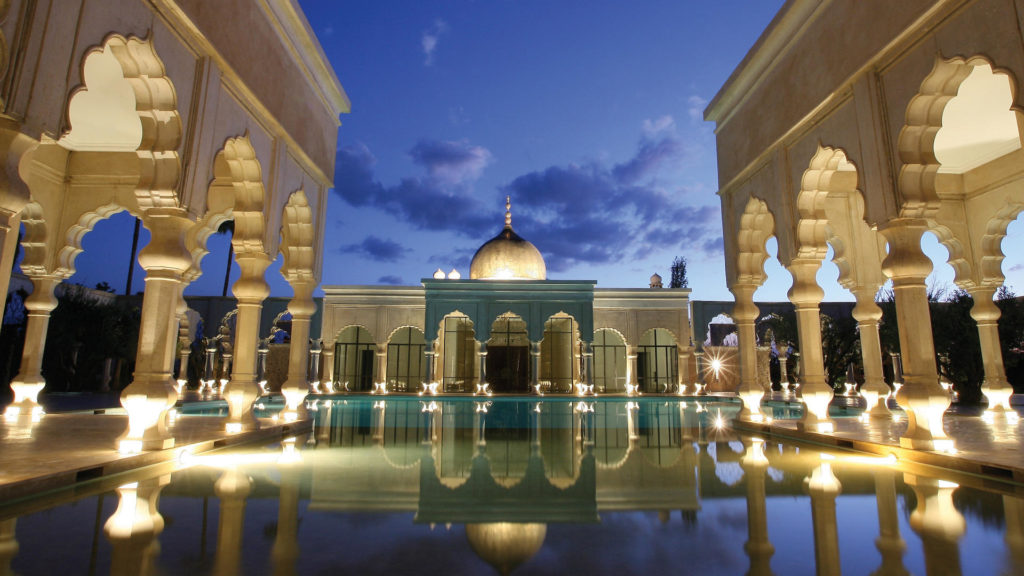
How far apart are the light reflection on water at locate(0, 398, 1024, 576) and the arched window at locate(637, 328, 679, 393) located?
14558mm

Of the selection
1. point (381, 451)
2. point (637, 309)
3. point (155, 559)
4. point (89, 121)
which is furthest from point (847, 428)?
point (637, 309)

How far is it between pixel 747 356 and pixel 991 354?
3.28 m

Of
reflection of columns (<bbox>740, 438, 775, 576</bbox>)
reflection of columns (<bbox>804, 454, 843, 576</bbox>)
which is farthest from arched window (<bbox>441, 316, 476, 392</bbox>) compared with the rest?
reflection of columns (<bbox>804, 454, 843, 576</bbox>)

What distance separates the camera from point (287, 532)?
7.20 feet

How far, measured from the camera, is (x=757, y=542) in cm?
212

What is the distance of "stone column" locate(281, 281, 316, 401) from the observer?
6633 mm

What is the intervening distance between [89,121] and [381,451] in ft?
16.7

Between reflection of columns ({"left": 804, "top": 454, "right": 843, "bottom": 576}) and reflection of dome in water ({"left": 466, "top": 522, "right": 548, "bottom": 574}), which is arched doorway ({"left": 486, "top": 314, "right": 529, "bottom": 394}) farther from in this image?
reflection of dome in water ({"left": 466, "top": 522, "right": 548, "bottom": 574})

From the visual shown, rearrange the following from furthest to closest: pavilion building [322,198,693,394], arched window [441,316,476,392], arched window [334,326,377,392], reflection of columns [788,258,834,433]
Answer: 1. arched window [334,326,377,392]
2. arched window [441,316,476,392]
3. pavilion building [322,198,693,394]
4. reflection of columns [788,258,834,433]

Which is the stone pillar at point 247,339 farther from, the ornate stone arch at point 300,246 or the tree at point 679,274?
the tree at point 679,274

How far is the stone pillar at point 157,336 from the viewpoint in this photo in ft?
13.0

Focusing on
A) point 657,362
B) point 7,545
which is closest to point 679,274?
point 657,362

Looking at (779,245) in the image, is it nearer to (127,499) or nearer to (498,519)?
(498,519)

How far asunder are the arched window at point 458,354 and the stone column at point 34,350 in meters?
11.3
